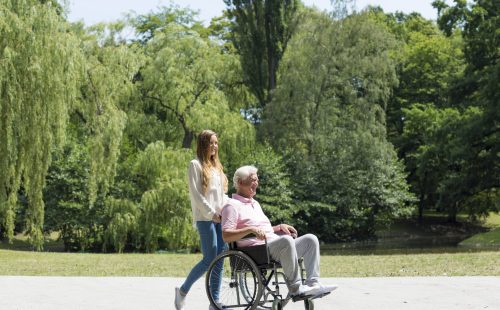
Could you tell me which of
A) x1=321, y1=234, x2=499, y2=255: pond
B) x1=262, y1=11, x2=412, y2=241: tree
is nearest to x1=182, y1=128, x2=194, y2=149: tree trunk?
x1=262, y1=11, x2=412, y2=241: tree

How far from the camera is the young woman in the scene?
7758 mm

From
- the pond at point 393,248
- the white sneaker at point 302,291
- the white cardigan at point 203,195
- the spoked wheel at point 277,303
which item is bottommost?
the pond at point 393,248

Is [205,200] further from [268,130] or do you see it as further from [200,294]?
[268,130]

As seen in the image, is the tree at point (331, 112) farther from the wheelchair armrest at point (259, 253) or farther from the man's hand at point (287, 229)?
the wheelchair armrest at point (259, 253)

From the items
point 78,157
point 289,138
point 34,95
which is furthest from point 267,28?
point 34,95

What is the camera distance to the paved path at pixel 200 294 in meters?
8.02

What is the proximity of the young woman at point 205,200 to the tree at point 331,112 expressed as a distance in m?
27.3

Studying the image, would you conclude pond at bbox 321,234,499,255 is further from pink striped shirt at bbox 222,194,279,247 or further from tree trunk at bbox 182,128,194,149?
pink striped shirt at bbox 222,194,279,247

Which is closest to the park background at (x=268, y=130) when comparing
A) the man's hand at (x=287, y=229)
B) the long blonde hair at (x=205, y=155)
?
the long blonde hair at (x=205, y=155)

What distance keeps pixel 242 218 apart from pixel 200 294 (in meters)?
2.04

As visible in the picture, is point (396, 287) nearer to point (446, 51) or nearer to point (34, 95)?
point (34, 95)

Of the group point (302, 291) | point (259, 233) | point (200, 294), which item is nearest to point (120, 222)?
point (200, 294)

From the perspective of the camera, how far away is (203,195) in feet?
25.6

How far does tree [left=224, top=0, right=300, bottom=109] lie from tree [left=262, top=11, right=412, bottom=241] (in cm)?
148
